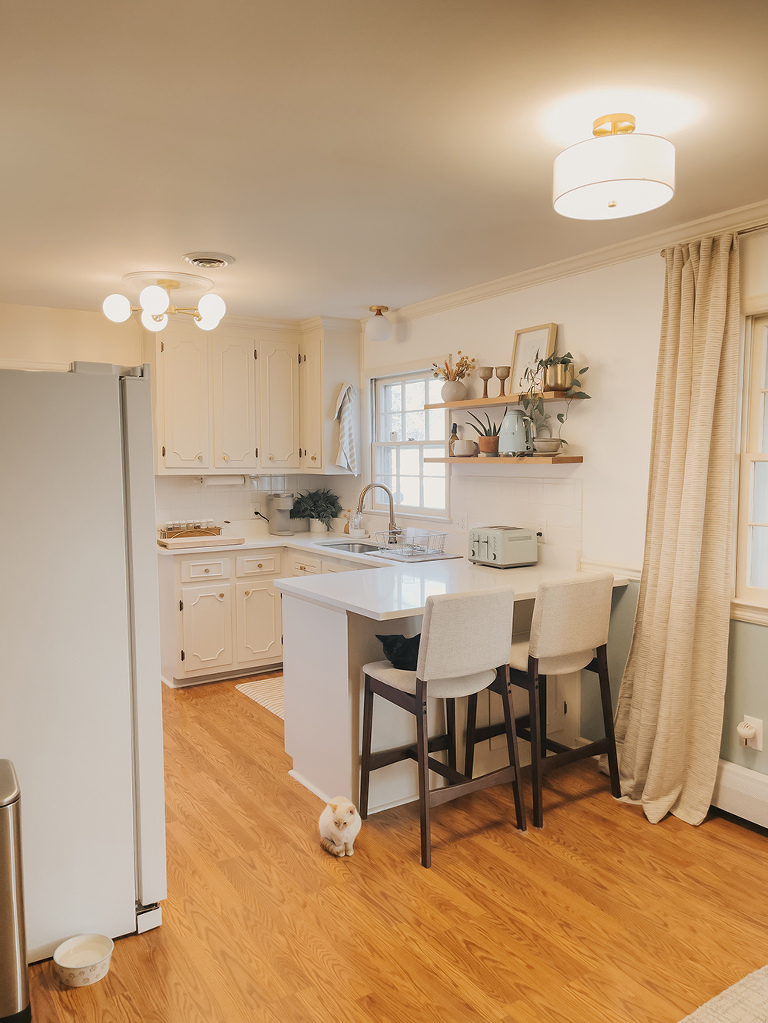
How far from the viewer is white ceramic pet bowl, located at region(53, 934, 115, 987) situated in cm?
200

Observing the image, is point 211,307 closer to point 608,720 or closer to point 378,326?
point 378,326

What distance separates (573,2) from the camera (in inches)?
60.3

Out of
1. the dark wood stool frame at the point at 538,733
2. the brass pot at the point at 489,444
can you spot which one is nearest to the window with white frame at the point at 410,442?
the brass pot at the point at 489,444

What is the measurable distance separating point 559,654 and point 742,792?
2.98ft

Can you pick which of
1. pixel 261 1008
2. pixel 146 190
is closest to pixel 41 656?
pixel 261 1008

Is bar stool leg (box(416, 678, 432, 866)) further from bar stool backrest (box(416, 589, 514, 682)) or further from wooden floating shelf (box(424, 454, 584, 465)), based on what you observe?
wooden floating shelf (box(424, 454, 584, 465))

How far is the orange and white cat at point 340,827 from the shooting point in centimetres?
261

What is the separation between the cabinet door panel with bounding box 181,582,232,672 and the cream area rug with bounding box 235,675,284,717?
0.24 m

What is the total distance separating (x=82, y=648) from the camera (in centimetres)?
210

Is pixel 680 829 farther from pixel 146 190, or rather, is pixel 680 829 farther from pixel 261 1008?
pixel 146 190

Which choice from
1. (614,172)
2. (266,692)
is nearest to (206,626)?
(266,692)

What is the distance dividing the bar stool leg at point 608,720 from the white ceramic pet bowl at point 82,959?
2051mm

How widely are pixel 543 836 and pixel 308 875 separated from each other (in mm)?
924

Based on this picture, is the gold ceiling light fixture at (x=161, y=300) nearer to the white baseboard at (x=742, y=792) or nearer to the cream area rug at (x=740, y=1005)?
the white baseboard at (x=742, y=792)
